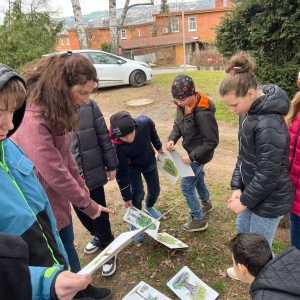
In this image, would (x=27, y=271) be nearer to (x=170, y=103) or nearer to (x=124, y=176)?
(x=124, y=176)

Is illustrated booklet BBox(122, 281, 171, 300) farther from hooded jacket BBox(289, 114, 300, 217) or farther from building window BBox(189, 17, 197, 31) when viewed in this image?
building window BBox(189, 17, 197, 31)

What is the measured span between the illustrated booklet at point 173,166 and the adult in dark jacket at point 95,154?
2.14ft

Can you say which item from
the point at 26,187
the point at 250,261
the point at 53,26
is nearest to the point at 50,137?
the point at 26,187

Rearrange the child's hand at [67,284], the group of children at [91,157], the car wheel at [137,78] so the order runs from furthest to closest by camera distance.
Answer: the car wheel at [137,78] < the group of children at [91,157] < the child's hand at [67,284]

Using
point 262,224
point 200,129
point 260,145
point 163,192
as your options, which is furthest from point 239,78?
point 163,192

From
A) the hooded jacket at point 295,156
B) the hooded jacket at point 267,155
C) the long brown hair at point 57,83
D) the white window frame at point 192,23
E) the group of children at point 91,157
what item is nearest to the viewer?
the group of children at point 91,157

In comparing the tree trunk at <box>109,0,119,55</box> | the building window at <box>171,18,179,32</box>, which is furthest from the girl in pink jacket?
the building window at <box>171,18,179,32</box>

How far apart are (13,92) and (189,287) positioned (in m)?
2.05

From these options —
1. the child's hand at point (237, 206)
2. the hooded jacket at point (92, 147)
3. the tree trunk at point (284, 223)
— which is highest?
the hooded jacket at point (92, 147)

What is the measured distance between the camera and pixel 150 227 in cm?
299

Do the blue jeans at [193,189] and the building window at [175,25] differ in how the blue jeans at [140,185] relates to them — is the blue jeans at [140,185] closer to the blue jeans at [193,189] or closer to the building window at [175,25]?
the blue jeans at [193,189]

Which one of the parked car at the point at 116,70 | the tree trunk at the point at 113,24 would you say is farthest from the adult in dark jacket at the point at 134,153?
the tree trunk at the point at 113,24

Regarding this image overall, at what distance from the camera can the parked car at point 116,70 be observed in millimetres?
10031

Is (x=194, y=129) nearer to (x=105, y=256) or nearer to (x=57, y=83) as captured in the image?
(x=57, y=83)
